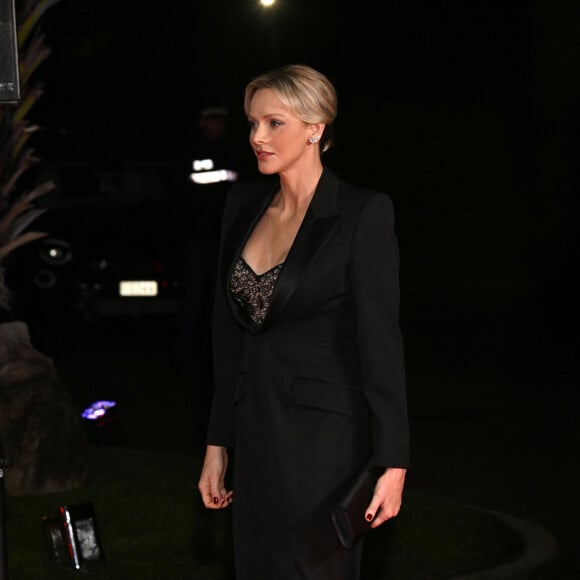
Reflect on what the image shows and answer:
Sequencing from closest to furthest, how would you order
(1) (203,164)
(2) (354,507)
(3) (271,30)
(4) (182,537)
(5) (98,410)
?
(2) (354,507) < (4) (182,537) < (5) (98,410) < (1) (203,164) < (3) (271,30)

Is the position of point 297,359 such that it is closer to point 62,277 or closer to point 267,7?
point 62,277

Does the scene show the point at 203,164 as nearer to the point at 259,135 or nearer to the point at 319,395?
the point at 259,135

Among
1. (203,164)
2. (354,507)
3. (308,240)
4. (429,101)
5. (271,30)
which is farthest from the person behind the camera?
(429,101)

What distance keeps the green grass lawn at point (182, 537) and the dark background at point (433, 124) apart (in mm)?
4539

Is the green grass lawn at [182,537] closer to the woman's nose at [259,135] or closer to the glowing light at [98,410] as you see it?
the glowing light at [98,410]

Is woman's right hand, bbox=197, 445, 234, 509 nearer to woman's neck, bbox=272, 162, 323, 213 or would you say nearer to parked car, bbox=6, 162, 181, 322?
woman's neck, bbox=272, 162, 323, 213

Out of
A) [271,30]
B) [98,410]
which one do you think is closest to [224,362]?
[98,410]

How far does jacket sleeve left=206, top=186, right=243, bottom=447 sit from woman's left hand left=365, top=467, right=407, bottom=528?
1.54 feet

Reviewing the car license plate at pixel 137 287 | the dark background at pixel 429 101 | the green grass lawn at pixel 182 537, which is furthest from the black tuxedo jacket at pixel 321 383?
the dark background at pixel 429 101

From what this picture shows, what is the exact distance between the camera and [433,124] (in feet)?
109

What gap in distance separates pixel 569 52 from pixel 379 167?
5553 mm

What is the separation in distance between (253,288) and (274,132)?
39cm

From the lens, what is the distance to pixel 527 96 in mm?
34375

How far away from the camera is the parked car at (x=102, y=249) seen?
1738 centimetres
